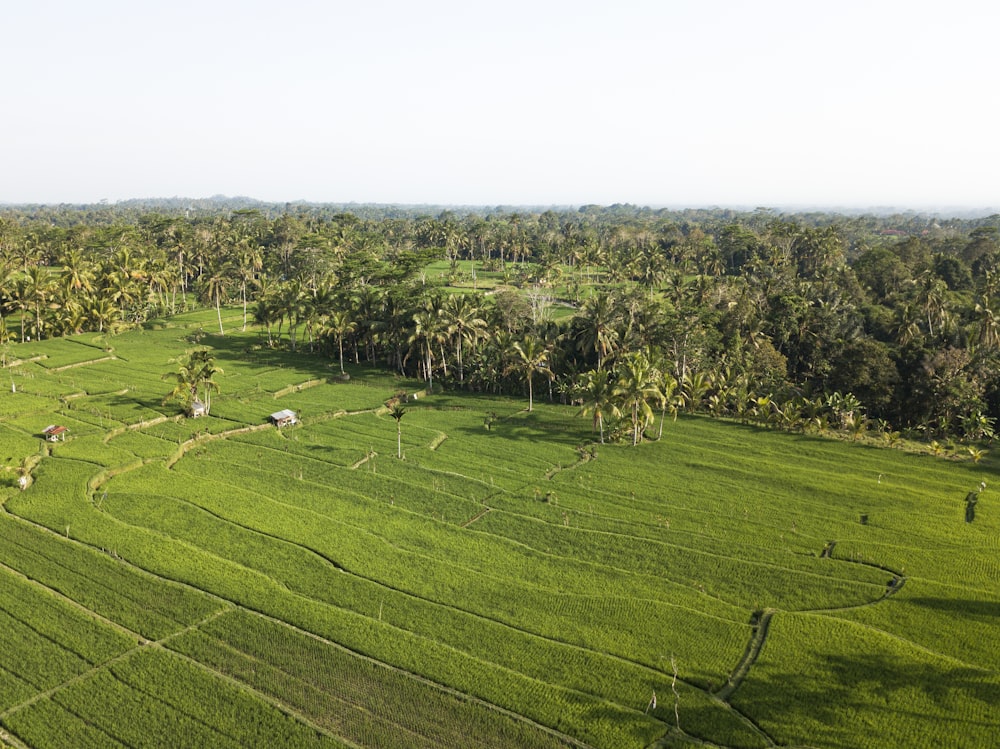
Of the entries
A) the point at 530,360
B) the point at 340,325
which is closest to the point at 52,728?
the point at 530,360

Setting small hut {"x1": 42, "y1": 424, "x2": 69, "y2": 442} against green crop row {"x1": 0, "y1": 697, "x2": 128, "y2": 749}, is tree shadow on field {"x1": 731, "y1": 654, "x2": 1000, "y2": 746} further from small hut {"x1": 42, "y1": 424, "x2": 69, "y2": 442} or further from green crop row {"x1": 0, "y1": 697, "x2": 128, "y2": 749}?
small hut {"x1": 42, "y1": 424, "x2": 69, "y2": 442}

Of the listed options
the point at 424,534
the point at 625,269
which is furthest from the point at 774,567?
the point at 625,269

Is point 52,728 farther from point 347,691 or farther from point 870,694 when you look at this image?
point 870,694

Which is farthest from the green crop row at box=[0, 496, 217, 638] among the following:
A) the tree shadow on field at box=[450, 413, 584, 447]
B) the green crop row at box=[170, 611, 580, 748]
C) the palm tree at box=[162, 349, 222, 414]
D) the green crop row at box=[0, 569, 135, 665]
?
the tree shadow on field at box=[450, 413, 584, 447]

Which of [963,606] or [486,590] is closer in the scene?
[963,606]

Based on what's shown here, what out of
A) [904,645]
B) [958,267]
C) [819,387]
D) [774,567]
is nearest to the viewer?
[904,645]

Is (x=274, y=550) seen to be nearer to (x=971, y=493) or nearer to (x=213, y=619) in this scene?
(x=213, y=619)
